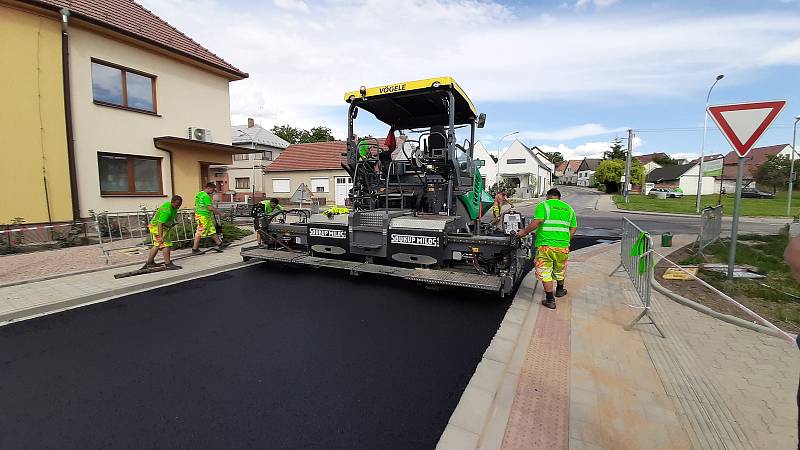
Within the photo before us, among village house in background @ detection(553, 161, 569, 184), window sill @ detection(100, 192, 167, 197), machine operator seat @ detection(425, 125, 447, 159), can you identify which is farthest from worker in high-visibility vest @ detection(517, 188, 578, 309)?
village house in background @ detection(553, 161, 569, 184)

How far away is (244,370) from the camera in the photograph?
3293 mm

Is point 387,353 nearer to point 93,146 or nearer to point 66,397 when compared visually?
point 66,397

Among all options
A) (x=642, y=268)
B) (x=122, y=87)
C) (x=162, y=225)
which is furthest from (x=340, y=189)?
(x=642, y=268)

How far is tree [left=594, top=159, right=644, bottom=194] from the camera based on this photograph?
2106 inches

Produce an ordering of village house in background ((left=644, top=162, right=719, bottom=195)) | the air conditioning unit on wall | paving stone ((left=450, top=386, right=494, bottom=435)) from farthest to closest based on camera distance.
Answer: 1. village house in background ((left=644, top=162, right=719, bottom=195))
2. the air conditioning unit on wall
3. paving stone ((left=450, top=386, right=494, bottom=435))

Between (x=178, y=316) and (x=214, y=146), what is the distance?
974cm

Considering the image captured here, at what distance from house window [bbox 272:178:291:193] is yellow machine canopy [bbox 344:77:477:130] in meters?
24.7

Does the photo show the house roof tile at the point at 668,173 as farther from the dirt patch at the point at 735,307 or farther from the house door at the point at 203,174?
the house door at the point at 203,174

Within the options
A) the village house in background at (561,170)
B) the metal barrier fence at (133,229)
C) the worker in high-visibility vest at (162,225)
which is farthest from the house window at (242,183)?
the village house in background at (561,170)

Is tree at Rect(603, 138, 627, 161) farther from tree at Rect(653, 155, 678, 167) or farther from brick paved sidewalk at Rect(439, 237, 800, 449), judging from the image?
brick paved sidewalk at Rect(439, 237, 800, 449)

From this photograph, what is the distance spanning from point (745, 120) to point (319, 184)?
26625 mm

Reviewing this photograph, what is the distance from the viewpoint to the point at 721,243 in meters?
9.43

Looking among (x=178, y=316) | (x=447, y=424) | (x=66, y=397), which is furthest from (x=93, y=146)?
(x=447, y=424)

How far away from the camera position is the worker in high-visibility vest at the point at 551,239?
16.0ft
